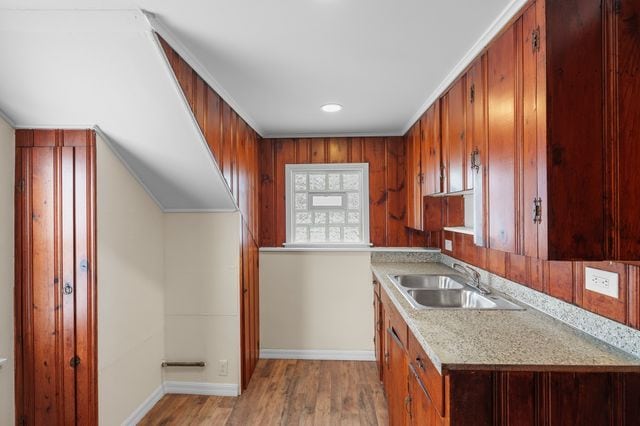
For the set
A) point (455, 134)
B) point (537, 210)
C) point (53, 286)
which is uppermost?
point (455, 134)

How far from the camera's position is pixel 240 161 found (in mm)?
2875

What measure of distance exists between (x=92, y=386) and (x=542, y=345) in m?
2.42

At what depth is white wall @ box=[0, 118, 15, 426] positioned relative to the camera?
1.94 meters

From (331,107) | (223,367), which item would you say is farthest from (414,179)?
(223,367)

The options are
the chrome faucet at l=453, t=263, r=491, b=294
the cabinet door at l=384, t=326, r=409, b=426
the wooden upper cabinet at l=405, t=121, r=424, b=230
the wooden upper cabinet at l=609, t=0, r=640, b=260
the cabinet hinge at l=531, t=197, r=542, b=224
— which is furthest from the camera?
the wooden upper cabinet at l=405, t=121, r=424, b=230

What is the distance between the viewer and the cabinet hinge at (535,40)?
3.99 ft

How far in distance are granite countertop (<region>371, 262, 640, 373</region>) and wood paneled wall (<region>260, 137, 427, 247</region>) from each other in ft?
5.81

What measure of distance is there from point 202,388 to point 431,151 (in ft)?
8.80

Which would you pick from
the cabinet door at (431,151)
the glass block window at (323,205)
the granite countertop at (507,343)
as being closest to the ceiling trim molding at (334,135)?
the glass block window at (323,205)

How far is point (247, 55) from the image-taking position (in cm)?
181

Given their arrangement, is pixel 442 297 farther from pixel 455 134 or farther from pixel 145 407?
pixel 145 407

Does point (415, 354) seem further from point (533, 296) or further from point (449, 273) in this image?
point (449, 273)

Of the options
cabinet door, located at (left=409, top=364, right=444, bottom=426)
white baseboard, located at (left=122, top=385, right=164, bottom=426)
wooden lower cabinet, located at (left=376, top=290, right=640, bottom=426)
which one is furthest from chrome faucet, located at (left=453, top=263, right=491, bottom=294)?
white baseboard, located at (left=122, top=385, right=164, bottom=426)

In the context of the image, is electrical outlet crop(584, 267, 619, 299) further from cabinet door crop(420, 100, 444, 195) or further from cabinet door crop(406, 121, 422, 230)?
cabinet door crop(406, 121, 422, 230)
